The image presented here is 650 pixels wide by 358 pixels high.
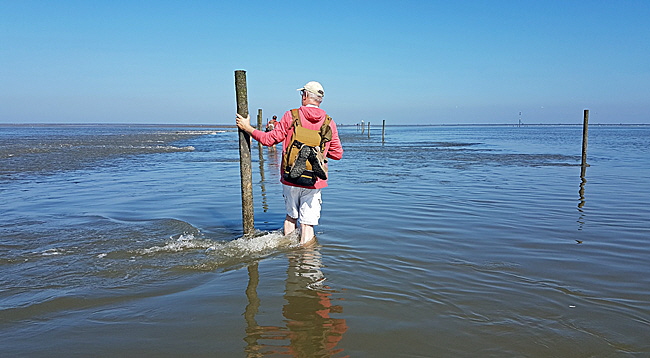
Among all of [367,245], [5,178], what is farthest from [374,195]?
[5,178]

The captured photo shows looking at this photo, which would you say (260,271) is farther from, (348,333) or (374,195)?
(374,195)

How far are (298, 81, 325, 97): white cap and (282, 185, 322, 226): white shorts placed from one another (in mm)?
1271

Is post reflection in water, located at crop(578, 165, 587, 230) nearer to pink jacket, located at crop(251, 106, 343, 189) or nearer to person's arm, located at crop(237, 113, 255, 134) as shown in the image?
pink jacket, located at crop(251, 106, 343, 189)

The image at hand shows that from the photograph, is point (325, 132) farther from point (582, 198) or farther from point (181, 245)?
point (582, 198)

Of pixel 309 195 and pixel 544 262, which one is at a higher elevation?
pixel 309 195

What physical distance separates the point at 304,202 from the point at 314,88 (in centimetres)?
151

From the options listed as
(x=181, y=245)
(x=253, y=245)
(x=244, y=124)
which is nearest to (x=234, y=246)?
(x=253, y=245)

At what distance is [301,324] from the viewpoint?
3777 millimetres

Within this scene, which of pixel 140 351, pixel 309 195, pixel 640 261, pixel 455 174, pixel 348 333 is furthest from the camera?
pixel 455 174

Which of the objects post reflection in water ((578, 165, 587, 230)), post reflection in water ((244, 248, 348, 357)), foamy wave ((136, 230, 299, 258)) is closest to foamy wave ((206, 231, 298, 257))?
foamy wave ((136, 230, 299, 258))

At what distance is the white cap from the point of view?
5656 mm

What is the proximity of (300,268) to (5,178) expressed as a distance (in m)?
13.4

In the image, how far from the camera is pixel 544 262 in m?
5.59

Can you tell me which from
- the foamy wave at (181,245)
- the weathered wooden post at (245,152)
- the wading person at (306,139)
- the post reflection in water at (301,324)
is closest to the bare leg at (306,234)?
the wading person at (306,139)
